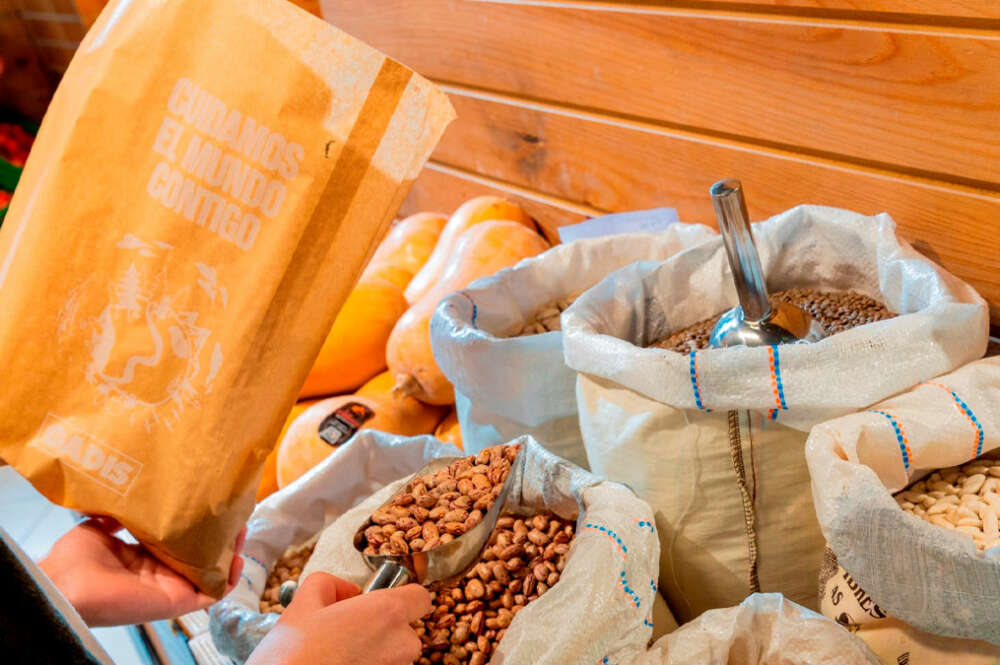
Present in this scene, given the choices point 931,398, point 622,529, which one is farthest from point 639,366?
point 931,398

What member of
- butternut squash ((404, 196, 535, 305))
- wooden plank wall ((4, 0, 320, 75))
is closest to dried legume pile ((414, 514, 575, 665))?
butternut squash ((404, 196, 535, 305))

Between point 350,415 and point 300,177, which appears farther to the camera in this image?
point 350,415

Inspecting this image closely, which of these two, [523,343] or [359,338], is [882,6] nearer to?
[523,343]

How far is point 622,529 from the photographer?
0.81 m

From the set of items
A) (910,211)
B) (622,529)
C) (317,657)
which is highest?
(910,211)

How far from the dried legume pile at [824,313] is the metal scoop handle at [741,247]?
7 centimetres

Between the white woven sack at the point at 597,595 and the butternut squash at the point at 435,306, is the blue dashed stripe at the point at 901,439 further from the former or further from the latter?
the butternut squash at the point at 435,306

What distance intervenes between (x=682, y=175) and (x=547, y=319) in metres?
0.31

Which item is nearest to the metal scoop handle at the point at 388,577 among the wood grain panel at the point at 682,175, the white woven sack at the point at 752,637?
the white woven sack at the point at 752,637

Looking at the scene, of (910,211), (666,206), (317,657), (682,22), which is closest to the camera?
(317,657)

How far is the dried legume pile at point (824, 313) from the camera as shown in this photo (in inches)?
36.5

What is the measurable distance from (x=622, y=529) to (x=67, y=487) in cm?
51

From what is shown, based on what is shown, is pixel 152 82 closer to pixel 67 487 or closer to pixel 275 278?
pixel 275 278

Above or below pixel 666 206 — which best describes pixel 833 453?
below
